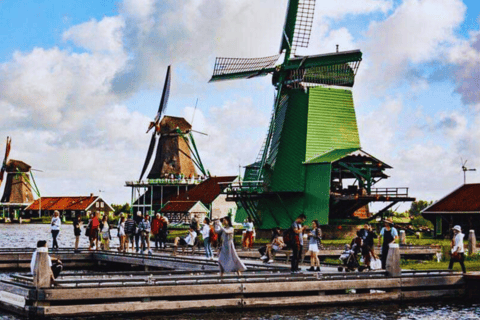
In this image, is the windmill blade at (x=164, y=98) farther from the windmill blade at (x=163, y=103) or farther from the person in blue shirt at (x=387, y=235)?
the person in blue shirt at (x=387, y=235)

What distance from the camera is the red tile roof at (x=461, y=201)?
55.0 meters

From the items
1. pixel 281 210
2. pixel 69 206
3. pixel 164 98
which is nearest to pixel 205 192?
pixel 164 98

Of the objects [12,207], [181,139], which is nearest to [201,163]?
[181,139]

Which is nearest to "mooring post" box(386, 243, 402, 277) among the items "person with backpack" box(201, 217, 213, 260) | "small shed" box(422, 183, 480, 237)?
"person with backpack" box(201, 217, 213, 260)

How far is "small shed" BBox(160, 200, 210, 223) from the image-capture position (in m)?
85.1

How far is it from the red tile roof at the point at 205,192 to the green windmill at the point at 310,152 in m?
36.8

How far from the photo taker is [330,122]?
48.8 meters

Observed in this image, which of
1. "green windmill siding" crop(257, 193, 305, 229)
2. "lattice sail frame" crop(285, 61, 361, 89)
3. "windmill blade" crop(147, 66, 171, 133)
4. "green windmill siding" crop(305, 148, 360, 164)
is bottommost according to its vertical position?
"green windmill siding" crop(257, 193, 305, 229)

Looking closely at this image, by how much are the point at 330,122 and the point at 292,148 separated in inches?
107

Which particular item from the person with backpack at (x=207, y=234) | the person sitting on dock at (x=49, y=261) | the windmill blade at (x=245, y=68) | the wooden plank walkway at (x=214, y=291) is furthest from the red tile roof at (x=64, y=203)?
the person sitting on dock at (x=49, y=261)

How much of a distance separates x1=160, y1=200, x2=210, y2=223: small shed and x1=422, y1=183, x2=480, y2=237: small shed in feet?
107

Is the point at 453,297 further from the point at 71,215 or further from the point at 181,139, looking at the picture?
the point at 71,215

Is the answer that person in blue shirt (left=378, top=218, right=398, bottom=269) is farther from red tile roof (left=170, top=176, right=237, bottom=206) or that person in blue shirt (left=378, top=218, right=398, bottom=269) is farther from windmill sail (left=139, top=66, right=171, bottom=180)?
windmill sail (left=139, top=66, right=171, bottom=180)

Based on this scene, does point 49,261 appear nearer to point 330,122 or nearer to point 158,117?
point 330,122
